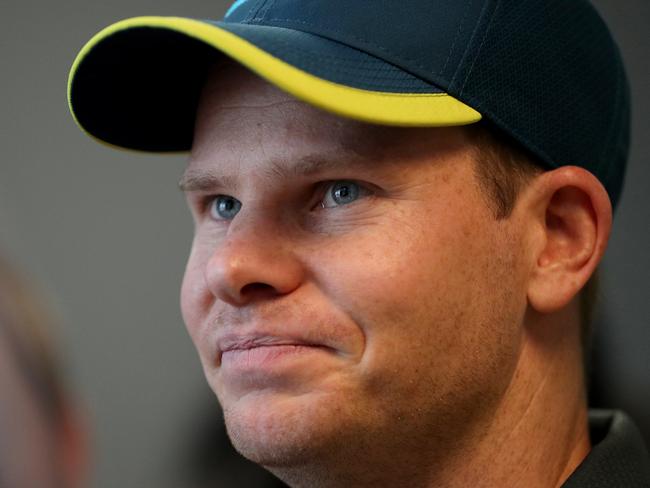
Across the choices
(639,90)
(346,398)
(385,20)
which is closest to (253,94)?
Answer: (385,20)

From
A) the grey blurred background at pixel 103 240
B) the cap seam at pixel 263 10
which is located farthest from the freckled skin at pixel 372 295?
the grey blurred background at pixel 103 240

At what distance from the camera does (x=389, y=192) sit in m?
1.33

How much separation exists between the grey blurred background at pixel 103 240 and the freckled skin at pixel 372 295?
1355mm

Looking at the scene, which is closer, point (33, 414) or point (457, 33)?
point (33, 414)

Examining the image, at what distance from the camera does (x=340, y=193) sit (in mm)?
1356

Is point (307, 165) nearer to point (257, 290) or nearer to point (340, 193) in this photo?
point (340, 193)

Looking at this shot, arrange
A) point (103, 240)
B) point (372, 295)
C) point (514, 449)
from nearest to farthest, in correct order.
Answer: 1. point (372, 295)
2. point (514, 449)
3. point (103, 240)

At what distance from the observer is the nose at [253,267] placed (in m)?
1.30

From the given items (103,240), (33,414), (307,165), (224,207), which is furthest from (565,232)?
(103,240)

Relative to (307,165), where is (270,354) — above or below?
below

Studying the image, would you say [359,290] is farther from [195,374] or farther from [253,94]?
[195,374]

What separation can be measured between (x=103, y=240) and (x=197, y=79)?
133cm

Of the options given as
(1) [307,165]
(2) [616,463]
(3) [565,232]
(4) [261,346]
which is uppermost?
(1) [307,165]

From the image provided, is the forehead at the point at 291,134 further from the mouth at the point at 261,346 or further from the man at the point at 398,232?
the mouth at the point at 261,346
